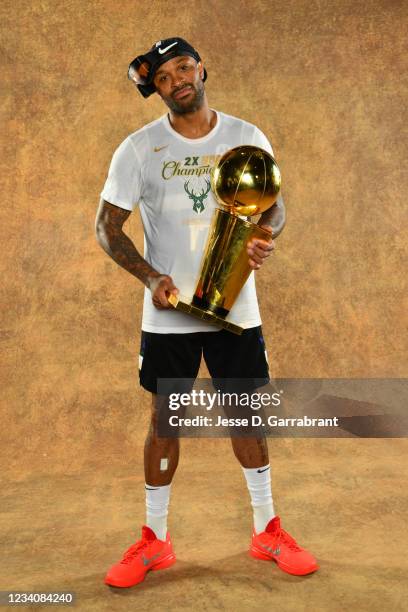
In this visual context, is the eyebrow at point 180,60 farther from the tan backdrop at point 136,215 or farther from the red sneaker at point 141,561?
the tan backdrop at point 136,215

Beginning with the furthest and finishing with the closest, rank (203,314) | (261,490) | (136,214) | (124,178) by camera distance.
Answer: (136,214)
(261,490)
(124,178)
(203,314)

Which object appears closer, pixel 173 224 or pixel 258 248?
pixel 258 248

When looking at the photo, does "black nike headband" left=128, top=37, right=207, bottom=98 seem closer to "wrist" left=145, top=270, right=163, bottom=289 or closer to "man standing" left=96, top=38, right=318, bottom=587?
"man standing" left=96, top=38, right=318, bottom=587

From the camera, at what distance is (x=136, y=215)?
4691 mm

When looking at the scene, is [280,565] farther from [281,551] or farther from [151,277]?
[151,277]

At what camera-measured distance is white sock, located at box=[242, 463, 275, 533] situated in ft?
9.96

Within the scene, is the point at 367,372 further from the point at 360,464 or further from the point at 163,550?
the point at 163,550

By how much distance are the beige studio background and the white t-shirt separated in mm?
1777

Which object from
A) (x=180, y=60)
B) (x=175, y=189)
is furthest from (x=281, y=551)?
(x=180, y=60)

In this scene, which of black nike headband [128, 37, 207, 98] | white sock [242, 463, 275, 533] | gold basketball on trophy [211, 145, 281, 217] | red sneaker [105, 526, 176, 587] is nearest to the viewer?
gold basketball on trophy [211, 145, 281, 217]

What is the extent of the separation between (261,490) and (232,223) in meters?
1.09

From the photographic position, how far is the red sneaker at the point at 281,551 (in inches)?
116

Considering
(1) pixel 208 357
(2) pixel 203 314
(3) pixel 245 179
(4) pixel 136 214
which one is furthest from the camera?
(4) pixel 136 214

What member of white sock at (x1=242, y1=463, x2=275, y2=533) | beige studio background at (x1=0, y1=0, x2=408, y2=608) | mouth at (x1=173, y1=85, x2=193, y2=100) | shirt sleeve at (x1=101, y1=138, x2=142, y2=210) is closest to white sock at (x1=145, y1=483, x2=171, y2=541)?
white sock at (x1=242, y1=463, x2=275, y2=533)
